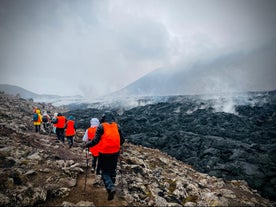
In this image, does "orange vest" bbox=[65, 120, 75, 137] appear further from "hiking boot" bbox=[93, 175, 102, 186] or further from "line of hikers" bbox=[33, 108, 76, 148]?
"hiking boot" bbox=[93, 175, 102, 186]

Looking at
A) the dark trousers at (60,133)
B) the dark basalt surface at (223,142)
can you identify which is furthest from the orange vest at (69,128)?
the dark basalt surface at (223,142)

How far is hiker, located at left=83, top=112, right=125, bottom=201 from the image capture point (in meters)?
4.60

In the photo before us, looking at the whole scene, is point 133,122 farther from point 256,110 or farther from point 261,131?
point 256,110

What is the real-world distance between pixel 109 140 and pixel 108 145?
0.40ft

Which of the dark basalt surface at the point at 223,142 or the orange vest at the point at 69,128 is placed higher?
the orange vest at the point at 69,128

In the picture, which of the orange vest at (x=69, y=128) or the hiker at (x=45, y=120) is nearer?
the orange vest at (x=69, y=128)

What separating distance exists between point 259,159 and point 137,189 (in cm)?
970

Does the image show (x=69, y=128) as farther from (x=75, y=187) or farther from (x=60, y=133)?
(x=75, y=187)

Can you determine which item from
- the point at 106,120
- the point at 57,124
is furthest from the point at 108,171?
the point at 57,124

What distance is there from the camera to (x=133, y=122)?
24.7m

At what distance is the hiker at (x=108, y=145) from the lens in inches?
181

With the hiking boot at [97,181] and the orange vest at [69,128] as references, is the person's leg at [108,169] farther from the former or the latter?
the orange vest at [69,128]

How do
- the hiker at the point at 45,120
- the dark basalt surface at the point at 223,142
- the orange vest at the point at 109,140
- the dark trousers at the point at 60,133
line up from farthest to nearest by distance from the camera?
1. the hiker at the point at 45,120
2. the dark trousers at the point at 60,133
3. the dark basalt surface at the point at 223,142
4. the orange vest at the point at 109,140

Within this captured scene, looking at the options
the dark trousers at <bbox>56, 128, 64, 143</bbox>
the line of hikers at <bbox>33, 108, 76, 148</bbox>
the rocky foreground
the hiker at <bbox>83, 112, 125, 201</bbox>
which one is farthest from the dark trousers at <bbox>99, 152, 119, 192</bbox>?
the dark trousers at <bbox>56, 128, 64, 143</bbox>
